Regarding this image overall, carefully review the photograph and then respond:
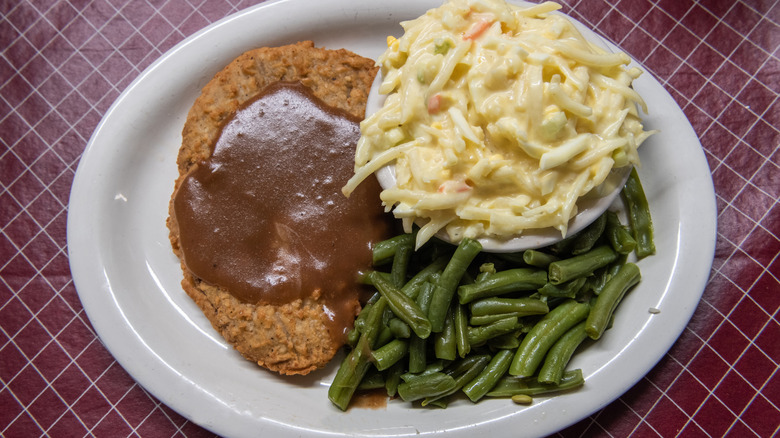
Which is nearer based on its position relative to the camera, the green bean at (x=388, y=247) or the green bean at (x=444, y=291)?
the green bean at (x=444, y=291)

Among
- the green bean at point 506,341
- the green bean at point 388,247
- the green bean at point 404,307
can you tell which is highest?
the green bean at point 388,247

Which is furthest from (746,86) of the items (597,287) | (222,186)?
(222,186)

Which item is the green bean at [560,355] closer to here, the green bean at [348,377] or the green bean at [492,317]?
the green bean at [492,317]

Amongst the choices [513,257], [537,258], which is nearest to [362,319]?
[513,257]

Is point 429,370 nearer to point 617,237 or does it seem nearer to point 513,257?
point 513,257

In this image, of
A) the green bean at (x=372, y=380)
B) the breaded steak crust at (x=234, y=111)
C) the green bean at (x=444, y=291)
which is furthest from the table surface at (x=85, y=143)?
the green bean at (x=444, y=291)

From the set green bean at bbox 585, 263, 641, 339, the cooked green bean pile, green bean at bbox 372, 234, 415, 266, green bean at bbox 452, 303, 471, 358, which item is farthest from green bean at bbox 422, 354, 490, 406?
green bean at bbox 372, 234, 415, 266
